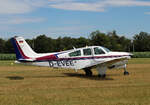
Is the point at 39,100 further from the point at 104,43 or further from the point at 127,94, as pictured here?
the point at 104,43

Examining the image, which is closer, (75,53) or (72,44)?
(75,53)

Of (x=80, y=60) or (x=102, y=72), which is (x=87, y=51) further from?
(x=102, y=72)

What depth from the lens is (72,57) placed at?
640 inches

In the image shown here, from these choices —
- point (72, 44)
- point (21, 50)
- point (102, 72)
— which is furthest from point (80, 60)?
point (72, 44)

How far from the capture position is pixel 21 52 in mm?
15781

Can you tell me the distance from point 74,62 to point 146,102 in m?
8.69

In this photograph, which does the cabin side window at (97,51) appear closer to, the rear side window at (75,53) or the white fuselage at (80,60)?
the white fuselage at (80,60)

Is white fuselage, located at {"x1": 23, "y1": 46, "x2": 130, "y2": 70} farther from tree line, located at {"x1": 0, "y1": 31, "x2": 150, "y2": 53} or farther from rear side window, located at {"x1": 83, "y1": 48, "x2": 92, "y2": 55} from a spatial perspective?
tree line, located at {"x1": 0, "y1": 31, "x2": 150, "y2": 53}

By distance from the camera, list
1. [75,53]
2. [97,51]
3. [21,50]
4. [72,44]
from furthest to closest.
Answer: [72,44] → [75,53] → [97,51] → [21,50]

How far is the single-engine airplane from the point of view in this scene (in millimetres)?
15805

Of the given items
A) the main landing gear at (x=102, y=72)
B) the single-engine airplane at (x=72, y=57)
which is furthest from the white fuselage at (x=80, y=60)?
the main landing gear at (x=102, y=72)

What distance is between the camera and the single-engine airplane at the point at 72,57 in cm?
1580

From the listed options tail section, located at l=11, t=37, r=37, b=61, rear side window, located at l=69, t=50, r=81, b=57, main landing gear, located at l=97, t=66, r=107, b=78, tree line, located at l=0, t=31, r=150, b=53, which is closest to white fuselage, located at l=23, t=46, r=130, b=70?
rear side window, located at l=69, t=50, r=81, b=57

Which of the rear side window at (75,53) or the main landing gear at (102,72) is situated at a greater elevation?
the rear side window at (75,53)
